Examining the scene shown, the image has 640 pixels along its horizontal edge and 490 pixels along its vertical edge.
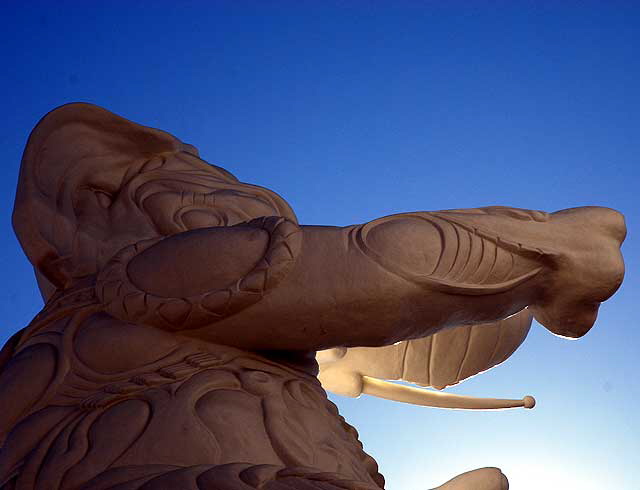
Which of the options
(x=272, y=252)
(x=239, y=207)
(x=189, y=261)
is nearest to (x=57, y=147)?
(x=239, y=207)

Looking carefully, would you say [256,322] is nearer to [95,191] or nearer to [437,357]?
[95,191]

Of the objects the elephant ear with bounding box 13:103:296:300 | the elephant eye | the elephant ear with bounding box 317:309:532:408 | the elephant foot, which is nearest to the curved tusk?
the elephant ear with bounding box 317:309:532:408

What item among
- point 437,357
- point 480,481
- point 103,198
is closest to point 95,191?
point 103,198

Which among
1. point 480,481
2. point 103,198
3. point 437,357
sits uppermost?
point 103,198

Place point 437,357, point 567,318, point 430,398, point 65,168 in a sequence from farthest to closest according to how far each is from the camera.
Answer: point 430,398
point 437,357
point 65,168
point 567,318

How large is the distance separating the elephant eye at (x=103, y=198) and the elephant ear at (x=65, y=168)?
1cm

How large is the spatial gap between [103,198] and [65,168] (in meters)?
0.19

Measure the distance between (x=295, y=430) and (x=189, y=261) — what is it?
2.04 feet

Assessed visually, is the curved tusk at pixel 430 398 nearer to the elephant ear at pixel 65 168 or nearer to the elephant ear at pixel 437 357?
the elephant ear at pixel 437 357

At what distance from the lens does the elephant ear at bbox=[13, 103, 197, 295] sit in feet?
10.5

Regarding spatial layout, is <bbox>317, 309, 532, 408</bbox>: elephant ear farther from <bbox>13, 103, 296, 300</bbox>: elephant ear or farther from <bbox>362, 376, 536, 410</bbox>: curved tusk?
<bbox>13, 103, 296, 300</bbox>: elephant ear

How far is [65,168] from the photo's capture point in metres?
3.27

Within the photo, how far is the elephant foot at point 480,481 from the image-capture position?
10.9 feet

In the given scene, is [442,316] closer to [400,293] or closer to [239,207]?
[400,293]
